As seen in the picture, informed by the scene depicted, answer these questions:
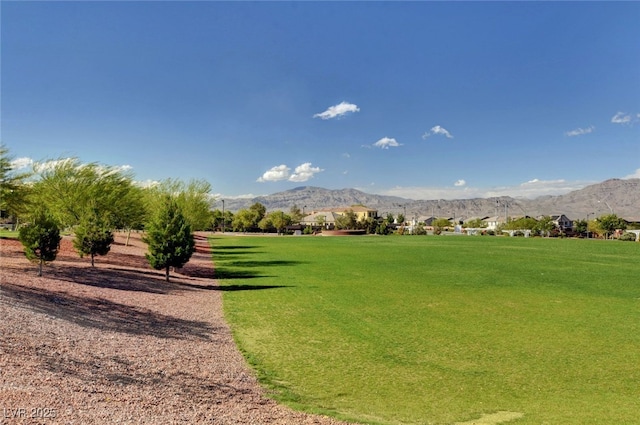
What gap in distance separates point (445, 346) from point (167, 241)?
1980 cm

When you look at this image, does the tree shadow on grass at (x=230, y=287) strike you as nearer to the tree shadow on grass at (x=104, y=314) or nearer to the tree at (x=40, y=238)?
the tree at (x=40, y=238)

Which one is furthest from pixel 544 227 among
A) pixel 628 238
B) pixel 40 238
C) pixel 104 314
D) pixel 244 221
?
pixel 104 314

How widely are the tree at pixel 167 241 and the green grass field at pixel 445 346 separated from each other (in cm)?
377

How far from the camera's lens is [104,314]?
1580 cm

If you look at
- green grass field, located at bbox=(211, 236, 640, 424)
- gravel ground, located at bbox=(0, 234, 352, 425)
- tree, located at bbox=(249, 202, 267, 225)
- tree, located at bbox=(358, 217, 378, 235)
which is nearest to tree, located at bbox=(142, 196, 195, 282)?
green grass field, located at bbox=(211, 236, 640, 424)

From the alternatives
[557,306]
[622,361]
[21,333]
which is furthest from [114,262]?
[622,361]

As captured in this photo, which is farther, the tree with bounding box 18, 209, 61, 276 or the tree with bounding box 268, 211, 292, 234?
the tree with bounding box 268, 211, 292, 234

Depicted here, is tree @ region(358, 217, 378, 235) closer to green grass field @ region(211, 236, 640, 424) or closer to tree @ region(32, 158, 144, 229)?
tree @ region(32, 158, 144, 229)

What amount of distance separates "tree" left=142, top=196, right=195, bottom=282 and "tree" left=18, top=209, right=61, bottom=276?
240 inches

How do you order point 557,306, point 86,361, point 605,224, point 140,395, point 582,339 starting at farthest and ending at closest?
point 605,224
point 557,306
point 582,339
point 86,361
point 140,395

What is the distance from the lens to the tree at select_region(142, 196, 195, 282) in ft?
90.2

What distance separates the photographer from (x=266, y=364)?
40.4 ft

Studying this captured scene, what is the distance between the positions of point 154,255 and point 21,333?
1685cm

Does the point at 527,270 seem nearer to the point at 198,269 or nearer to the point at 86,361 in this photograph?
the point at 198,269
